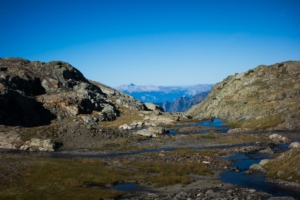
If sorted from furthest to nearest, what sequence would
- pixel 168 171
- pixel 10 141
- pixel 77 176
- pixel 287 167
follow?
pixel 10 141 → pixel 168 171 → pixel 77 176 → pixel 287 167

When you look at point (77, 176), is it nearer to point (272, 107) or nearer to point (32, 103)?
point (32, 103)

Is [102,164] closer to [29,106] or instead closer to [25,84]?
[29,106]

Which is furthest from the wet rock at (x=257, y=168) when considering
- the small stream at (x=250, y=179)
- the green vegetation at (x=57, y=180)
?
the green vegetation at (x=57, y=180)

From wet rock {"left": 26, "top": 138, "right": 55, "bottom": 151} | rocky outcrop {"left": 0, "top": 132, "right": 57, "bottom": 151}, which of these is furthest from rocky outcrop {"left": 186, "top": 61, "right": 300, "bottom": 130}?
rocky outcrop {"left": 0, "top": 132, "right": 57, "bottom": 151}

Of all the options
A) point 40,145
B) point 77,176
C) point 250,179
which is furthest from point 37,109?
point 250,179

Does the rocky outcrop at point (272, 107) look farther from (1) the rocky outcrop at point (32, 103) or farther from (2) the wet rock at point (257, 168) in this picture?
(1) the rocky outcrop at point (32, 103)

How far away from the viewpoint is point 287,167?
51312mm

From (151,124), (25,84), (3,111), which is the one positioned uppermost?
(25,84)

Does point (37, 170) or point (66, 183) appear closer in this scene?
point (66, 183)

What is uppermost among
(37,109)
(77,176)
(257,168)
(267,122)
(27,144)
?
(37,109)

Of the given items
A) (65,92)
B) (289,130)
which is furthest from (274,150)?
(65,92)

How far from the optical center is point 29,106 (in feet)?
511

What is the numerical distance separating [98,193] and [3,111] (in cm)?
10905

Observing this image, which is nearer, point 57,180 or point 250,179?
point 250,179
